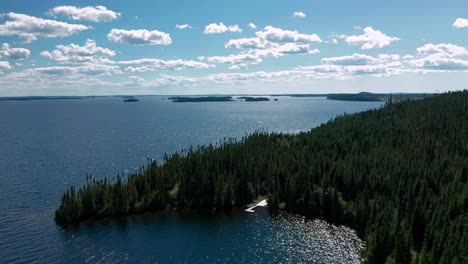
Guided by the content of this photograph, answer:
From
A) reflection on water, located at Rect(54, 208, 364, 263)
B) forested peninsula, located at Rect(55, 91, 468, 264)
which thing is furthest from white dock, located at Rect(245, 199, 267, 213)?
forested peninsula, located at Rect(55, 91, 468, 264)

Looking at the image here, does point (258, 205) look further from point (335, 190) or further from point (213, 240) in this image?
point (213, 240)

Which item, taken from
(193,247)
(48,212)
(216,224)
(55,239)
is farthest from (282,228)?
(48,212)

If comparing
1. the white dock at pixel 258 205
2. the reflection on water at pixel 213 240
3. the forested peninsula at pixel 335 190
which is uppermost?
the forested peninsula at pixel 335 190

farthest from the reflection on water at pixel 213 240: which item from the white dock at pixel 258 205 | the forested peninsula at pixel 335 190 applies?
the forested peninsula at pixel 335 190

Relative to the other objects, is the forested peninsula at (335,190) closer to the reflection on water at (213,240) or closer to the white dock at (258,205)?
the white dock at (258,205)

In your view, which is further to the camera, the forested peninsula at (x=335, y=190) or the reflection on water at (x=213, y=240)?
the forested peninsula at (x=335, y=190)

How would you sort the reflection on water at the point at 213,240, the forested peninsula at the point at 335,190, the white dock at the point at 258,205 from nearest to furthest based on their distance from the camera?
1. the reflection on water at the point at 213,240
2. the forested peninsula at the point at 335,190
3. the white dock at the point at 258,205

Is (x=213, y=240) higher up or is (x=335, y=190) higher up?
(x=335, y=190)

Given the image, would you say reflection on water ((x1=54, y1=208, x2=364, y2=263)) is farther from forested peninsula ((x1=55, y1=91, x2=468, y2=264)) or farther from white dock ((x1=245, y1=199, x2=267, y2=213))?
forested peninsula ((x1=55, y1=91, x2=468, y2=264))

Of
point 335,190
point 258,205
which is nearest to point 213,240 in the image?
point 258,205
